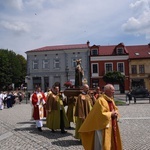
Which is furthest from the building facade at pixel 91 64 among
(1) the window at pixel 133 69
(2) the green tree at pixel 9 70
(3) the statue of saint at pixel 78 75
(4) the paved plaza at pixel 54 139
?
(4) the paved plaza at pixel 54 139

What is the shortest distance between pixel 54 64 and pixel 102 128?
44318mm

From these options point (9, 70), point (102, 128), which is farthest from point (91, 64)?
point (102, 128)

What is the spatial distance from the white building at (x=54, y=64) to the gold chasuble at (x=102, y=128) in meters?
42.4

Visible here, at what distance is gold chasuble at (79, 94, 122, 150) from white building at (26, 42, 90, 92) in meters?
42.4

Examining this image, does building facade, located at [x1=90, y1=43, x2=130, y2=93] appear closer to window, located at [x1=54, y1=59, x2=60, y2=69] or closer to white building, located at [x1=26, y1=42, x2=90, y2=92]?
white building, located at [x1=26, y1=42, x2=90, y2=92]

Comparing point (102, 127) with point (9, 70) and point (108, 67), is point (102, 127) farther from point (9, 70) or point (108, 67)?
point (9, 70)

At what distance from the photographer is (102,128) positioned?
16.8 ft

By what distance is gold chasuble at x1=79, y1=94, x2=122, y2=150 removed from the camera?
201 inches

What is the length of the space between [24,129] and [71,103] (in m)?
2.25

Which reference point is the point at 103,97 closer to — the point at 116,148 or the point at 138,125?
the point at 116,148

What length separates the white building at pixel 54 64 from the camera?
48.0 metres

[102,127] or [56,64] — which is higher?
[56,64]

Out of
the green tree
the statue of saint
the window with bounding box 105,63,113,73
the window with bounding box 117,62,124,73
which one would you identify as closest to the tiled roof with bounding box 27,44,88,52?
the window with bounding box 105,63,113,73

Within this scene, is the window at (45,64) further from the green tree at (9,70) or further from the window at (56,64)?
the green tree at (9,70)
